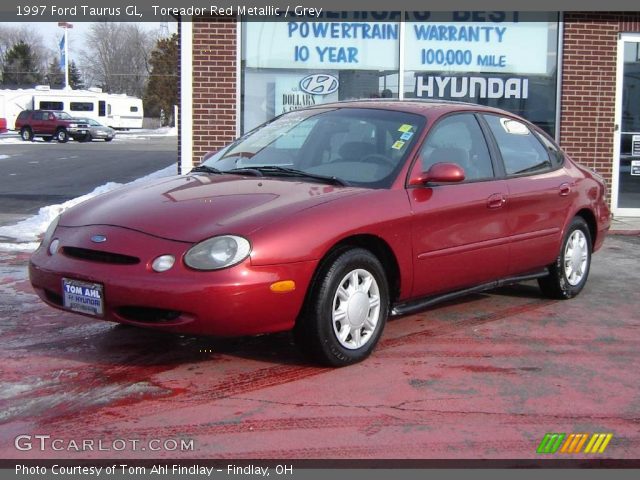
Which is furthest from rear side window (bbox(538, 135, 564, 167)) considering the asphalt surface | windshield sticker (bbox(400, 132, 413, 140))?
the asphalt surface

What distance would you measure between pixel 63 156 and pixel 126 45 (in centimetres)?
6086

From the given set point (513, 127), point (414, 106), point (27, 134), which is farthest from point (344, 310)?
point (27, 134)

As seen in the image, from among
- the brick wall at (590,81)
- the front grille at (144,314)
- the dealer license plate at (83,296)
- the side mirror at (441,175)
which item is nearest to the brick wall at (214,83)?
the brick wall at (590,81)

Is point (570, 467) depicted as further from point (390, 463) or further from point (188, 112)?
point (188, 112)

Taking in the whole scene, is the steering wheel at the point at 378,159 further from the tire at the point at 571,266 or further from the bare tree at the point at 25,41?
the bare tree at the point at 25,41

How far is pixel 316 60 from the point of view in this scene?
11.2m

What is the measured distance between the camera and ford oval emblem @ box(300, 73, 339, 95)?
11281 millimetres

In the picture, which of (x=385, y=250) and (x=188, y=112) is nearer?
(x=385, y=250)

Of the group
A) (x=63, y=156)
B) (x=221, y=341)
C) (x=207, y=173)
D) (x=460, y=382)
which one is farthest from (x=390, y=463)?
(x=63, y=156)

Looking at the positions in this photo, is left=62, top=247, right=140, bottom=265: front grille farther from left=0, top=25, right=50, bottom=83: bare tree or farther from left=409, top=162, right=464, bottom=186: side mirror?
left=0, top=25, right=50, bottom=83: bare tree

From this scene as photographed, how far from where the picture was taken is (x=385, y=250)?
5141mm

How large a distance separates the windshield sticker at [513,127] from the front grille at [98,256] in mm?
3149

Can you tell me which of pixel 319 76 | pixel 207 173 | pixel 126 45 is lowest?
pixel 207 173

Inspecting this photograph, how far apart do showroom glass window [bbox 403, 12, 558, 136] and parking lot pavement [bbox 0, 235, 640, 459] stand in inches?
222
